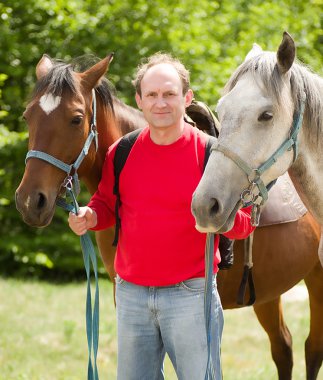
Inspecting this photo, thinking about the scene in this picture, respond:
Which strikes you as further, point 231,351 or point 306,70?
point 231,351

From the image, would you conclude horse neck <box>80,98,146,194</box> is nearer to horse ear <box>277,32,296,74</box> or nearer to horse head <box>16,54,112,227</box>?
horse head <box>16,54,112,227</box>

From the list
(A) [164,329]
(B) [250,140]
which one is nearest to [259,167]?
(B) [250,140]

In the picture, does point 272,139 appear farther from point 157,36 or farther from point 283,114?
point 157,36

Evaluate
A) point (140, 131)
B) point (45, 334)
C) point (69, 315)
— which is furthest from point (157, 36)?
point (140, 131)

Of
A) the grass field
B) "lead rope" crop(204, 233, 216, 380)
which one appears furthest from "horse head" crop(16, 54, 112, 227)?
the grass field

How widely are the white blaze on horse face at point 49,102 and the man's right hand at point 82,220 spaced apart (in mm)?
587

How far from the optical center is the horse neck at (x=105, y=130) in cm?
Result: 376

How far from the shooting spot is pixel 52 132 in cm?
337

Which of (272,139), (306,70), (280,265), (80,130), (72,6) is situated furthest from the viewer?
(72,6)

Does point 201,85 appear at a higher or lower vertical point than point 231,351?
higher

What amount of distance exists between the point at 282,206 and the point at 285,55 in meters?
1.51

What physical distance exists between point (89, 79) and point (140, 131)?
0.60m

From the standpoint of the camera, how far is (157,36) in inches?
382

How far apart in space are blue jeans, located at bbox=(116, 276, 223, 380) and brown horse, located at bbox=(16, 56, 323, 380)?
0.66 meters
